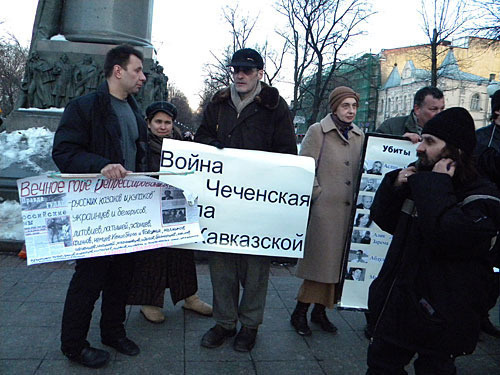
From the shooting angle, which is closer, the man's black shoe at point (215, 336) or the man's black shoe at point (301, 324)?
the man's black shoe at point (215, 336)

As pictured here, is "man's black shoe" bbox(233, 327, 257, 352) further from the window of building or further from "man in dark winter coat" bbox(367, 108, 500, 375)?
the window of building

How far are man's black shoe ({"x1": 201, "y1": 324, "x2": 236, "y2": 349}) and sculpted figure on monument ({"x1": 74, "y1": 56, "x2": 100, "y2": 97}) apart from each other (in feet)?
21.6

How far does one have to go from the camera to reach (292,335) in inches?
156

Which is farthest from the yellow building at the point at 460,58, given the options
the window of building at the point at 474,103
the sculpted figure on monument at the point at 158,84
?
the sculpted figure on monument at the point at 158,84

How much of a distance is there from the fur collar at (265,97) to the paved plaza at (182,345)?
186 centimetres

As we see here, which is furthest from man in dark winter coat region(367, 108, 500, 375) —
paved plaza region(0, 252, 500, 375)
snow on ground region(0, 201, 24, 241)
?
snow on ground region(0, 201, 24, 241)

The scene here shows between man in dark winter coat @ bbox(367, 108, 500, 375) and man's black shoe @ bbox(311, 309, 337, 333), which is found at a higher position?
man in dark winter coat @ bbox(367, 108, 500, 375)

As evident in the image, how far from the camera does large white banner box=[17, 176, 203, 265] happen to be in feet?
9.93

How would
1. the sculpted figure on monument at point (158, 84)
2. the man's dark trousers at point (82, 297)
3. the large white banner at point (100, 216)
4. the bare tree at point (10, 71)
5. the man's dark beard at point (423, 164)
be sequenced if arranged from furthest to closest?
1. the bare tree at point (10, 71)
2. the sculpted figure on monument at point (158, 84)
3. the man's dark trousers at point (82, 297)
4. the large white banner at point (100, 216)
5. the man's dark beard at point (423, 164)

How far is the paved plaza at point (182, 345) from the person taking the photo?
3287mm

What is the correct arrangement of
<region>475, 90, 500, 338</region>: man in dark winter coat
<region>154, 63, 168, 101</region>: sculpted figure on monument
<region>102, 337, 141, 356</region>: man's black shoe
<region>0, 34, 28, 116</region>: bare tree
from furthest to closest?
1. <region>0, 34, 28, 116</region>: bare tree
2. <region>154, 63, 168, 101</region>: sculpted figure on monument
3. <region>475, 90, 500, 338</region>: man in dark winter coat
4. <region>102, 337, 141, 356</region>: man's black shoe

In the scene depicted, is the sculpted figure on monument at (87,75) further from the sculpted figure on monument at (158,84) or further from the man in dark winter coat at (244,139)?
the man in dark winter coat at (244,139)

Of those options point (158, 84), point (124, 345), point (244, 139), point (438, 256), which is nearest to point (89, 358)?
point (124, 345)

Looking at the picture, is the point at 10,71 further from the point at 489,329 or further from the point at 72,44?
the point at 489,329
